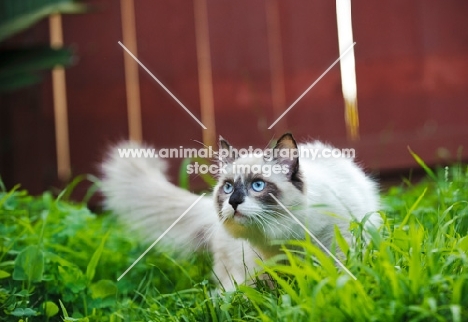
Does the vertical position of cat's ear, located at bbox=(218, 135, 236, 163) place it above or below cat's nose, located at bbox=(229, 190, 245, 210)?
above

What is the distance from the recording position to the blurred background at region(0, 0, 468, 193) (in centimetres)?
384

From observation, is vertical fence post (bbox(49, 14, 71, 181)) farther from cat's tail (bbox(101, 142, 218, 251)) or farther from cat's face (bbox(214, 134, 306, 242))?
cat's face (bbox(214, 134, 306, 242))

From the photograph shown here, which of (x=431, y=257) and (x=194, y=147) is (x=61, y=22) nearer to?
(x=194, y=147)

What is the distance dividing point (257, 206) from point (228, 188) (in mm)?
134

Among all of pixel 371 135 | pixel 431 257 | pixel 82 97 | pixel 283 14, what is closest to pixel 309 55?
pixel 283 14

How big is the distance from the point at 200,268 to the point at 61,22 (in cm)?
244

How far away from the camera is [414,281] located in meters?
1.47

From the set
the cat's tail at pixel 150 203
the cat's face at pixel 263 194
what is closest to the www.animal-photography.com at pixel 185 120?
the cat's tail at pixel 150 203

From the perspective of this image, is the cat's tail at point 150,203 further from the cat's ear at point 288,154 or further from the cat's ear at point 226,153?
the cat's ear at point 288,154

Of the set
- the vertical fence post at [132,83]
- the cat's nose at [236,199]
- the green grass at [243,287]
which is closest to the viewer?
the green grass at [243,287]

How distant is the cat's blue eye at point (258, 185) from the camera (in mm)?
1994

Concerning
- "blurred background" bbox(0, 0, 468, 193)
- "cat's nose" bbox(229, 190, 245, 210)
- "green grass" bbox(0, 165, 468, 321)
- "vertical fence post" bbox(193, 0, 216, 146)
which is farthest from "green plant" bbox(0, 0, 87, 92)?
"cat's nose" bbox(229, 190, 245, 210)

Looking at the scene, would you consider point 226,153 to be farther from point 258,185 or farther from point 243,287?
point 243,287

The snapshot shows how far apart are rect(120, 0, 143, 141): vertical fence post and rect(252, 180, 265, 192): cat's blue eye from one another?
7.39 feet
